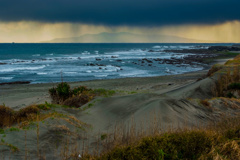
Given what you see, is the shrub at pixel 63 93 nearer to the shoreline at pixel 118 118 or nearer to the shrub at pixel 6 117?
the shoreline at pixel 118 118

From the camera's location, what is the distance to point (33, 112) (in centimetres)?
Answer: 866

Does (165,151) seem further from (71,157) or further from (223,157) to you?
(71,157)

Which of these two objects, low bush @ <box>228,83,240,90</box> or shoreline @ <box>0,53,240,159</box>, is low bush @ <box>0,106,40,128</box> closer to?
shoreline @ <box>0,53,240,159</box>

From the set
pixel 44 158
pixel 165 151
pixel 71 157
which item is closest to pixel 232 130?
pixel 165 151

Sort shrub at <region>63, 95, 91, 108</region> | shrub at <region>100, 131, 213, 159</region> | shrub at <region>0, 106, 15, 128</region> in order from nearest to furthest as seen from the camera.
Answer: shrub at <region>100, 131, 213, 159</region>
shrub at <region>0, 106, 15, 128</region>
shrub at <region>63, 95, 91, 108</region>

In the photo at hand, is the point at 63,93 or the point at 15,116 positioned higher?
the point at 63,93

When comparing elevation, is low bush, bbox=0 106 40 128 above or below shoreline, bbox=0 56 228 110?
above

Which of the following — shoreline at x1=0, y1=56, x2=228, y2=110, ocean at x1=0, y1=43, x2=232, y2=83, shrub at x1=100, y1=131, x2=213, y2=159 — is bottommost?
shoreline at x1=0, y1=56, x2=228, y2=110

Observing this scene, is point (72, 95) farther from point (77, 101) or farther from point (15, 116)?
point (15, 116)

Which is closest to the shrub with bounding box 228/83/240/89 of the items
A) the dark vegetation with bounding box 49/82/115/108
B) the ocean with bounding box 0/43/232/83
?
the dark vegetation with bounding box 49/82/115/108

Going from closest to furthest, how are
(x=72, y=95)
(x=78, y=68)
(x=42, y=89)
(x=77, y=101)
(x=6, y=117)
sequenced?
(x=6, y=117), (x=77, y=101), (x=72, y=95), (x=42, y=89), (x=78, y=68)

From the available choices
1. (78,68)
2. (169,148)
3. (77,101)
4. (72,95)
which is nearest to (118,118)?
(77,101)

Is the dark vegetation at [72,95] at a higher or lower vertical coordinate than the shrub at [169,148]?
lower

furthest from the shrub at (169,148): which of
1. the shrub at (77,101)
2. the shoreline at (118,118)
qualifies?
the shrub at (77,101)
